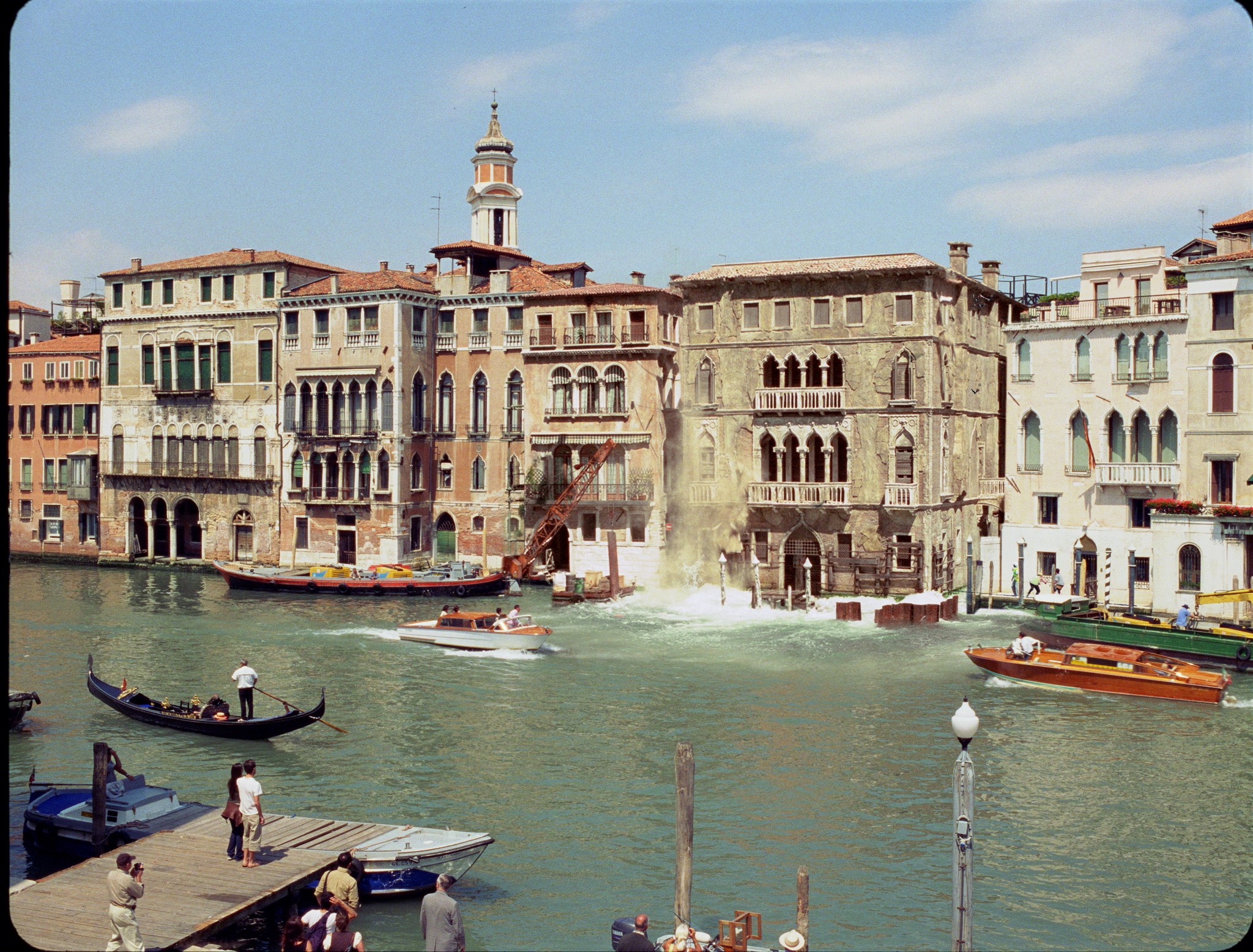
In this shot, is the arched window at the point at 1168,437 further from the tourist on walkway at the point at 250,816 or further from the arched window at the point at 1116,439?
the tourist on walkway at the point at 250,816

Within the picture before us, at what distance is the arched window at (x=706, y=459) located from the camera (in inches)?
1903

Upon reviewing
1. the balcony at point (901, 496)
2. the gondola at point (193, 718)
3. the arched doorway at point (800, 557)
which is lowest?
the gondola at point (193, 718)

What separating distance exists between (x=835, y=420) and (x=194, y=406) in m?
30.2

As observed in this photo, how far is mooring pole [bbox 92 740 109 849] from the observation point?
18766 mm

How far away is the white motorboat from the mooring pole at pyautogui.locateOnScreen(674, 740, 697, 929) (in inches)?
773

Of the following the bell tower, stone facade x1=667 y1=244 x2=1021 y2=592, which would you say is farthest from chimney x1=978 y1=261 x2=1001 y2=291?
the bell tower

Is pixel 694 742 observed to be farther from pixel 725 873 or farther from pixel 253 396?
pixel 253 396

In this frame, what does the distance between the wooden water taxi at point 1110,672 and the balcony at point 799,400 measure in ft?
50.1

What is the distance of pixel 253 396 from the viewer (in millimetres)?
58344

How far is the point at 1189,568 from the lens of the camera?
38969 millimetres

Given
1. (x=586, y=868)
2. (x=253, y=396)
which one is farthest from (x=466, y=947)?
(x=253, y=396)

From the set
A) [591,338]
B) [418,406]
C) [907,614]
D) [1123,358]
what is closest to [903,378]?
[1123,358]

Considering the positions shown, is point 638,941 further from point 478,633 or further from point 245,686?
point 478,633

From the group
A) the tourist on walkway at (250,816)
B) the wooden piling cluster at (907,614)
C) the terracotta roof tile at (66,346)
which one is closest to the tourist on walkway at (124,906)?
the tourist on walkway at (250,816)
